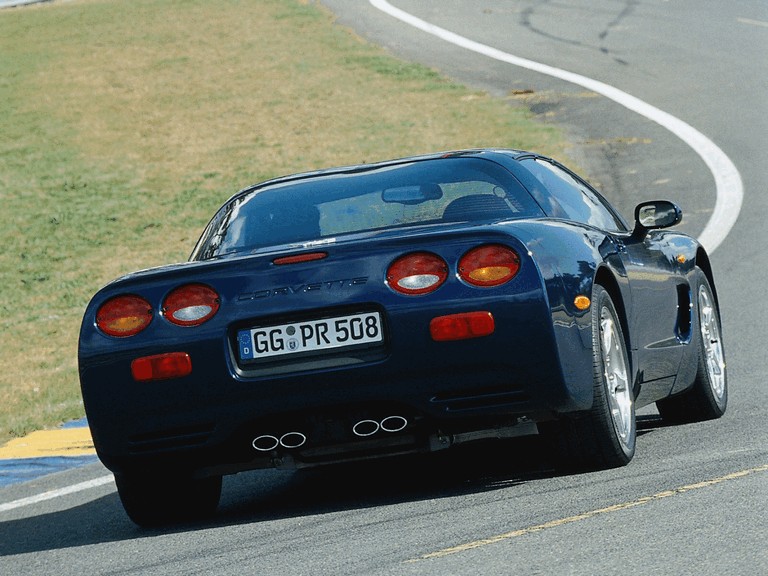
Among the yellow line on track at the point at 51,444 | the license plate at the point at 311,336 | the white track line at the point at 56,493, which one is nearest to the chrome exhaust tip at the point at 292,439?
the license plate at the point at 311,336

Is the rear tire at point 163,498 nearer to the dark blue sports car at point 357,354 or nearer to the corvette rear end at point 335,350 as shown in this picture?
the dark blue sports car at point 357,354

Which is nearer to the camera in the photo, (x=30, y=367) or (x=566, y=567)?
(x=566, y=567)

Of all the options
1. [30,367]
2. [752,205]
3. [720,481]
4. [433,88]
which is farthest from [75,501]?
[433,88]

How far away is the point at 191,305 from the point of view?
521 centimetres

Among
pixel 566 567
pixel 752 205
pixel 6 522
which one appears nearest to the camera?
pixel 566 567

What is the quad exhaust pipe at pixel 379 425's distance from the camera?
521 cm

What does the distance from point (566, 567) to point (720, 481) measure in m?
1.18

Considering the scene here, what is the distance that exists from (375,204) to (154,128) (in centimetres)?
2006

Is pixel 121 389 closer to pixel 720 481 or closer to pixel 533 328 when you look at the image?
pixel 533 328

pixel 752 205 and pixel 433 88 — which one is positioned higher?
pixel 752 205

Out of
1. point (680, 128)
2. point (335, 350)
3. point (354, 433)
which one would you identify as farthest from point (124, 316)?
point (680, 128)

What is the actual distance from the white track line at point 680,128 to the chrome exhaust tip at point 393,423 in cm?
904

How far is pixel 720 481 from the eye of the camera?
499 centimetres

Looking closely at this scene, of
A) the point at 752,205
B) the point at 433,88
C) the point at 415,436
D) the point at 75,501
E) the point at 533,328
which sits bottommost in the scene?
the point at 433,88
